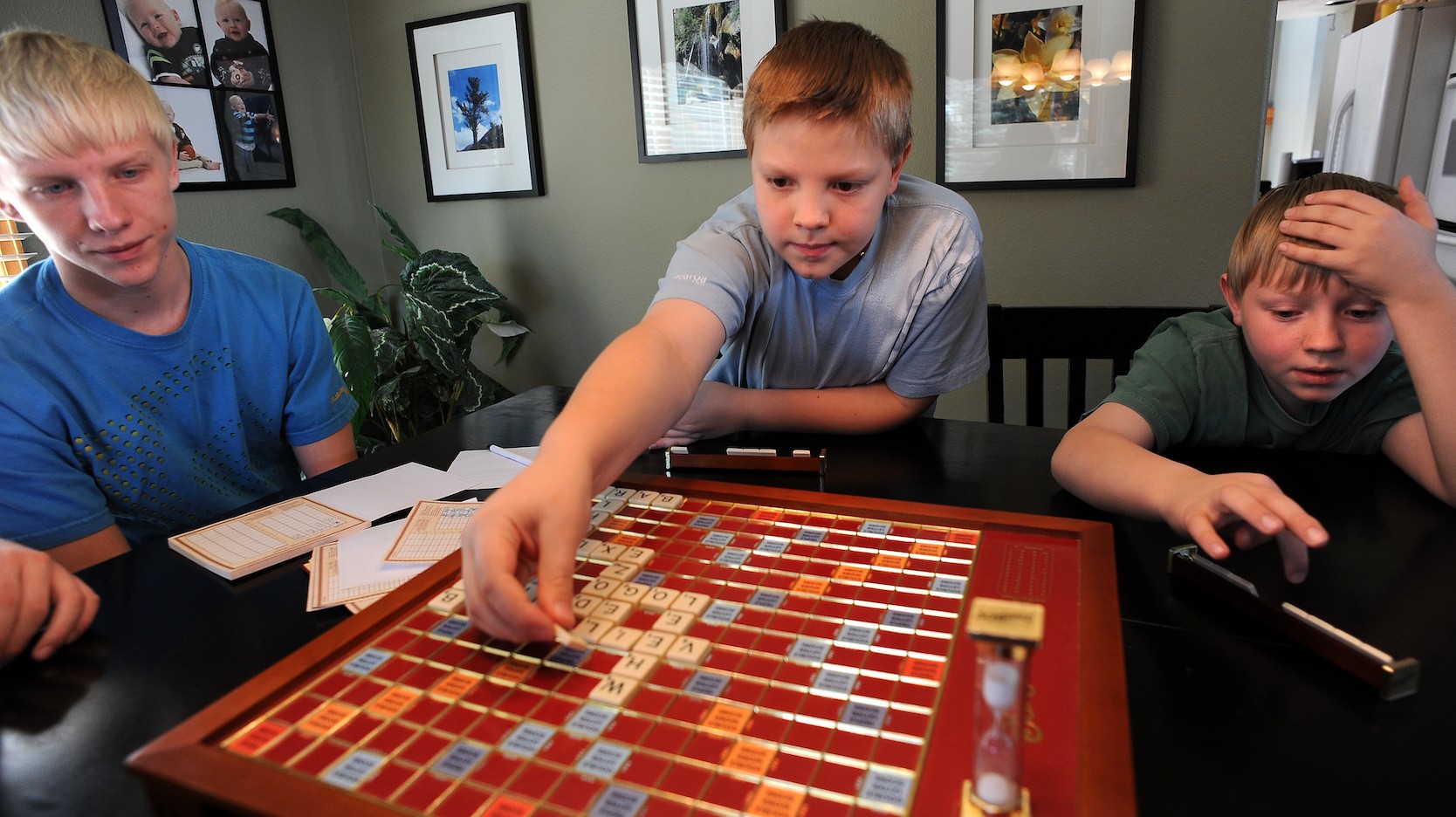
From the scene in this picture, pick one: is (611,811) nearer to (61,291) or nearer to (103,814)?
(103,814)

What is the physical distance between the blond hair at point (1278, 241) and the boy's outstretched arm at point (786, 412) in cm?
47

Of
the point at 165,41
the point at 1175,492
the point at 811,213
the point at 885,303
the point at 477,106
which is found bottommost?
the point at 1175,492

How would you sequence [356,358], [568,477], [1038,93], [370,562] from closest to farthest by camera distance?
[568,477] < [370,562] < [1038,93] < [356,358]

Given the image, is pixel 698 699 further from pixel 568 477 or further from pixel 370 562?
pixel 370 562

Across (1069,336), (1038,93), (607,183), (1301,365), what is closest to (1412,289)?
(1301,365)

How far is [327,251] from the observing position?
279cm

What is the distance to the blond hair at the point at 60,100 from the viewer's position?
0.97 meters

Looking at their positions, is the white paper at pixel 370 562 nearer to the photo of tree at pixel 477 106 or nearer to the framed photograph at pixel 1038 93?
the framed photograph at pixel 1038 93

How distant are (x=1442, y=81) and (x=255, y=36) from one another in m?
4.24

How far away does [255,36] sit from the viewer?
8.78 ft

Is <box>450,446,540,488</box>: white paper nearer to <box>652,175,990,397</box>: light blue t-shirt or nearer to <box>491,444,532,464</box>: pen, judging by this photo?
<box>491,444,532,464</box>: pen

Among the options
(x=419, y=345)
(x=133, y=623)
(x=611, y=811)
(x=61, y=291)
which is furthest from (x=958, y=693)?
(x=419, y=345)

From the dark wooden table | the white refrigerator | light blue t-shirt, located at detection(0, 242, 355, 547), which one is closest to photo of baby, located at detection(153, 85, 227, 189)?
light blue t-shirt, located at detection(0, 242, 355, 547)

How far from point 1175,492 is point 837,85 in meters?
0.65
